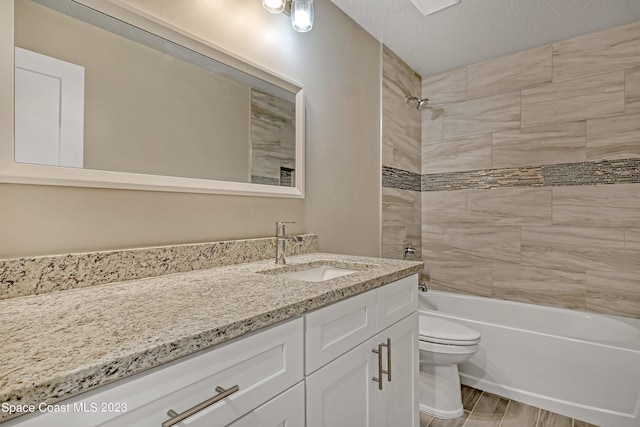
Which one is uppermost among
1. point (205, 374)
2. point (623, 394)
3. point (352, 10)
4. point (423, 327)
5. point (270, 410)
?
point (352, 10)

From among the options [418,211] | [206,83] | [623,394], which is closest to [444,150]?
[418,211]

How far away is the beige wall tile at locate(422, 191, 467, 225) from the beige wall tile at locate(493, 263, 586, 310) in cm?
50

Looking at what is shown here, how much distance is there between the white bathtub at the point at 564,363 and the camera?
67.3 inches

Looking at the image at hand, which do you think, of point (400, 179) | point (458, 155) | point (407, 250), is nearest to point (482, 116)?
point (458, 155)

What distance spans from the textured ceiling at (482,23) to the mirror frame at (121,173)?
878 mm

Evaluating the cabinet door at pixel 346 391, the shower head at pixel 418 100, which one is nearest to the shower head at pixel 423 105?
the shower head at pixel 418 100

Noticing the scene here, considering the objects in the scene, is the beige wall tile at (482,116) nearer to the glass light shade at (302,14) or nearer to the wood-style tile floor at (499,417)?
the glass light shade at (302,14)

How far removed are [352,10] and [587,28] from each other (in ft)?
5.26

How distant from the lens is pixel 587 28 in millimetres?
2248

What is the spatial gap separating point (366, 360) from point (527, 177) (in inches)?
85.9

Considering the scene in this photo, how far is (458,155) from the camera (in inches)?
112

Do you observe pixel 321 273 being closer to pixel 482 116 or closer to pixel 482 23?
pixel 482 23

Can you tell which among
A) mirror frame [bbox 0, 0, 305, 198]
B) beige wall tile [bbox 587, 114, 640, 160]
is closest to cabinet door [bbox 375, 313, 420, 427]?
mirror frame [bbox 0, 0, 305, 198]

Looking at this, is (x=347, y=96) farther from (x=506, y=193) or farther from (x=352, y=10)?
(x=506, y=193)
